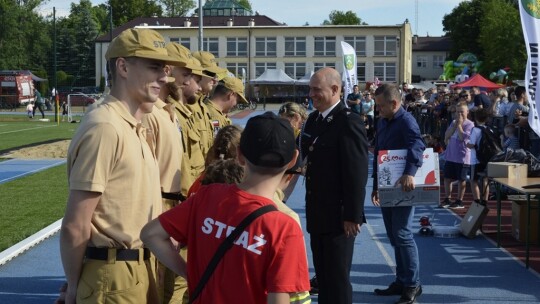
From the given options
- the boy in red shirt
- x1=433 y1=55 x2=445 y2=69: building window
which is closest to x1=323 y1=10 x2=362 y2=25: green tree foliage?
x1=433 y1=55 x2=445 y2=69: building window

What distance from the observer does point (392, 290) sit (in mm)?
7867

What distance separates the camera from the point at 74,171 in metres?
3.54

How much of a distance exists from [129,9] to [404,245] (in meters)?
129

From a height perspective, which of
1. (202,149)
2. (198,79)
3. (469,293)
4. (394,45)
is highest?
(394,45)

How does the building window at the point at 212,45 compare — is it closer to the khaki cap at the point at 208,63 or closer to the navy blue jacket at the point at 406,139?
the khaki cap at the point at 208,63

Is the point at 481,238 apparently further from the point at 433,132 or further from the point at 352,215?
the point at 433,132

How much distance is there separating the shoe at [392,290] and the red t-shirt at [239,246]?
15.9 feet

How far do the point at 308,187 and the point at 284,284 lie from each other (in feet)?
11.3

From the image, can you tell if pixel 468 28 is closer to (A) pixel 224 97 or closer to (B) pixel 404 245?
(A) pixel 224 97

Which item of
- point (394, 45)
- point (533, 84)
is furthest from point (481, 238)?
point (394, 45)

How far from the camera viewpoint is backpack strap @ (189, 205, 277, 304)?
307 centimetres

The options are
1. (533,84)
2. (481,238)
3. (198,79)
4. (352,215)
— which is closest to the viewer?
(352,215)

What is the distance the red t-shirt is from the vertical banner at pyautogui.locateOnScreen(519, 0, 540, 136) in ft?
21.0

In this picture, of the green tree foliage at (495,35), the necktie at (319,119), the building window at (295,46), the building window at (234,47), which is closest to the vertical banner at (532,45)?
the necktie at (319,119)
